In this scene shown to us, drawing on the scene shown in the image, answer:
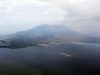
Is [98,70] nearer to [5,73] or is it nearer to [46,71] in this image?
[46,71]

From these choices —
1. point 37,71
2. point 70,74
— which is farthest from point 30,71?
point 70,74

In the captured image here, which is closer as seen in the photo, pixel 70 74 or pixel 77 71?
pixel 70 74

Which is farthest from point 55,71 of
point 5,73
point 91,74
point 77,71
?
point 5,73

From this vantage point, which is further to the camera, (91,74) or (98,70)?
(98,70)

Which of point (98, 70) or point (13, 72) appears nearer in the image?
point (13, 72)

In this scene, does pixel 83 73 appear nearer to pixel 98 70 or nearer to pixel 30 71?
pixel 98 70

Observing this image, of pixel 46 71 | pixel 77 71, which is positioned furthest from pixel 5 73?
pixel 77 71

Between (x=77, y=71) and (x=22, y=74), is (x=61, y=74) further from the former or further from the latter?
(x=22, y=74)
